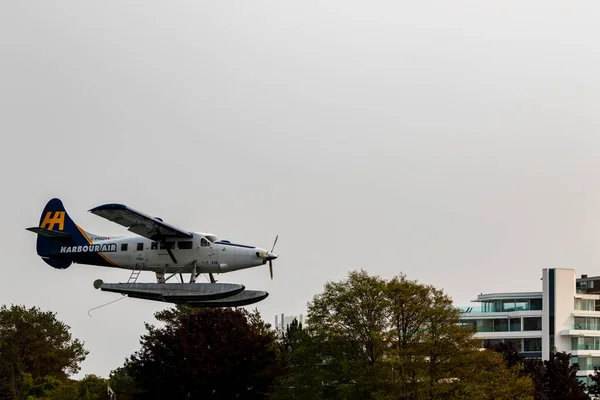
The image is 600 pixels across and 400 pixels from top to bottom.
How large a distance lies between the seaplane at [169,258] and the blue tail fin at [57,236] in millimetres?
553

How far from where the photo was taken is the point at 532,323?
148 metres

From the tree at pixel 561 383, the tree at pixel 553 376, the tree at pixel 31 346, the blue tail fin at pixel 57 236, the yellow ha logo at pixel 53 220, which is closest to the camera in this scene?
the blue tail fin at pixel 57 236

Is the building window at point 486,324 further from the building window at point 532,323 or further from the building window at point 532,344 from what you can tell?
the building window at point 532,344

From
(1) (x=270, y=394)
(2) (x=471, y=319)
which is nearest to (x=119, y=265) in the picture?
(1) (x=270, y=394)

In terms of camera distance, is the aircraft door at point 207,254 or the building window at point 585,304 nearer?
the aircraft door at point 207,254

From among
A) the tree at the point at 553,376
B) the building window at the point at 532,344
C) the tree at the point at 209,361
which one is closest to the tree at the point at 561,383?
the tree at the point at 553,376

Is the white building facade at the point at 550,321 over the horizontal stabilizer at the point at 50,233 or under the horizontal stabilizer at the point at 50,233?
over

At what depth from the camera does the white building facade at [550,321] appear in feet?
476

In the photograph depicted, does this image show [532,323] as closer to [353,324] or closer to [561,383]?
[561,383]

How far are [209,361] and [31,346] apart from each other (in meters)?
41.6

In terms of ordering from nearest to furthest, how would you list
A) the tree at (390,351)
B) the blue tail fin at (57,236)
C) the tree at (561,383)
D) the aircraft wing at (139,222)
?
the aircraft wing at (139,222) → the blue tail fin at (57,236) → the tree at (390,351) → the tree at (561,383)

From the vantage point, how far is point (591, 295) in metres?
150

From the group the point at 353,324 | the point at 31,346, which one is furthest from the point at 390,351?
the point at 31,346

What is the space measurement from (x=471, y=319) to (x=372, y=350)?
231 feet
